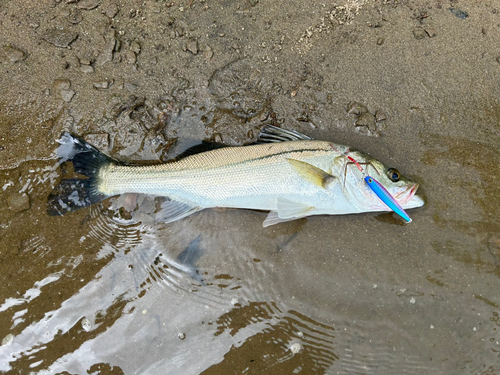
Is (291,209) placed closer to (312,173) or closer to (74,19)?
(312,173)

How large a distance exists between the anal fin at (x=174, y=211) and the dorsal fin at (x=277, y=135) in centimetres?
102

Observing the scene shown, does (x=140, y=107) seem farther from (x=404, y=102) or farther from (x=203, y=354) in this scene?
(x=404, y=102)

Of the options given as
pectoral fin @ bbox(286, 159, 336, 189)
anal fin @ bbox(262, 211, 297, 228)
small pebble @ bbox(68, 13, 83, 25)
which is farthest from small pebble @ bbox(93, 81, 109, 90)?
anal fin @ bbox(262, 211, 297, 228)

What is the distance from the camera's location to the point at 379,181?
113 inches

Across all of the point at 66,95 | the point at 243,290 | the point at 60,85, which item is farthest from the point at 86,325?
the point at 60,85

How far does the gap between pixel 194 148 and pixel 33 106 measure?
1.85 meters

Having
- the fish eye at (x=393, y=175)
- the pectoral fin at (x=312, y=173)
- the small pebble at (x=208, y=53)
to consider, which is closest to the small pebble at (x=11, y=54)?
the small pebble at (x=208, y=53)

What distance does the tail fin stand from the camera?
3.02 m

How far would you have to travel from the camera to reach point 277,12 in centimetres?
331

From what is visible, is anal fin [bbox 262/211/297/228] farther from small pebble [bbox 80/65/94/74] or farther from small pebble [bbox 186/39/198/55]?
small pebble [bbox 80/65/94/74]

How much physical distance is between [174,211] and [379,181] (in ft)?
6.88

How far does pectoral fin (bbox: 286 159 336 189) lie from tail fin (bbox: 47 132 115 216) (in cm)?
194

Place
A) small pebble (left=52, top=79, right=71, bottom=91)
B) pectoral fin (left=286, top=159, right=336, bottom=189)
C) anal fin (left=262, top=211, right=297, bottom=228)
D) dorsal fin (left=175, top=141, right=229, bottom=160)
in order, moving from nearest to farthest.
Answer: pectoral fin (left=286, top=159, right=336, bottom=189) → anal fin (left=262, top=211, right=297, bottom=228) → dorsal fin (left=175, top=141, right=229, bottom=160) → small pebble (left=52, top=79, right=71, bottom=91)

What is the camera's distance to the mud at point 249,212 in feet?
9.25
